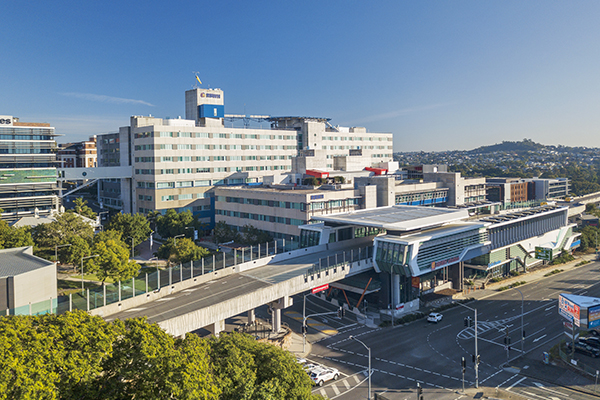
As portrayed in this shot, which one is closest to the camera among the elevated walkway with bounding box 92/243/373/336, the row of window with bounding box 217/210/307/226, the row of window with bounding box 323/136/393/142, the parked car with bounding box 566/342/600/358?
the elevated walkway with bounding box 92/243/373/336

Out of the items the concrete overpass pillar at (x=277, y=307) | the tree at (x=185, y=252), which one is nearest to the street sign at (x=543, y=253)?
the concrete overpass pillar at (x=277, y=307)

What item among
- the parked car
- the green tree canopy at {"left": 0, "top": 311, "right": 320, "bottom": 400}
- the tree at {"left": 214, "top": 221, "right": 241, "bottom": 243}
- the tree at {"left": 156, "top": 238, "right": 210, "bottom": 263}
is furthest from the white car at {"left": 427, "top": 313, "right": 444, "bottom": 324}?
the tree at {"left": 214, "top": 221, "right": 241, "bottom": 243}

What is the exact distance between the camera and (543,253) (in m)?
96.1

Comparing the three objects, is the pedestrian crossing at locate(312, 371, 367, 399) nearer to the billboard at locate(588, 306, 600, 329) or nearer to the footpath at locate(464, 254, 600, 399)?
the footpath at locate(464, 254, 600, 399)

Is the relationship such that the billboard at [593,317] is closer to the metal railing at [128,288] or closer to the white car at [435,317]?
the white car at [435,317]

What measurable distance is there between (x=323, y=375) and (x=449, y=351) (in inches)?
703

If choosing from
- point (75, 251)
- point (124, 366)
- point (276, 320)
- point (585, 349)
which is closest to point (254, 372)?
point (124, 366)

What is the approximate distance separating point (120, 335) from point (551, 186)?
20733 cm

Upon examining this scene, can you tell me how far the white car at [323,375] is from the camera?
47.9 m

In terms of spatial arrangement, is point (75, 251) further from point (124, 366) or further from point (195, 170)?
point (195, 170)

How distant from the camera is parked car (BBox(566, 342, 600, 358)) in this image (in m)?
55.3

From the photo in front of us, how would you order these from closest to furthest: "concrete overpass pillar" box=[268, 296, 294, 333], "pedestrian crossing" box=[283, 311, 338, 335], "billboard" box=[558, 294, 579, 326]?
"billboard" box=[558, 294, 579, 326], "concrete overpass pillar" box=[268, 296, 294, 333], "pedestrian crossing" box=[283, 311, 338, 335]

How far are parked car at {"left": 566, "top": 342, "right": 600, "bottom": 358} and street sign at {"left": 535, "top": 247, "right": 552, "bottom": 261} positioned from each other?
4136cm

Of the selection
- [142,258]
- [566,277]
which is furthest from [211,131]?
[566,277]
